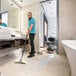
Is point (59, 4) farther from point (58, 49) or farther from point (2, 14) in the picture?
point (2, 14)

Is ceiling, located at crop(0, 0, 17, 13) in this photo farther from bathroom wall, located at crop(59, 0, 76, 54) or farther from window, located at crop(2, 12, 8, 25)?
bathroom wall, located at crop(59, 0, 76, 54)

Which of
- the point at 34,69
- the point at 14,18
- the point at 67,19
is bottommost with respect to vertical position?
the point at 34,69

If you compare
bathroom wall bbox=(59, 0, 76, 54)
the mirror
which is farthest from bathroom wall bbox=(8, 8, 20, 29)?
bathroom wall bbox=(59, 0, 76, 54)

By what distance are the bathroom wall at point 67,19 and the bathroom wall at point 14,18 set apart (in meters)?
1.80

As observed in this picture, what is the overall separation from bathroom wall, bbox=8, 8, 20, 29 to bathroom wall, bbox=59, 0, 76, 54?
70.7 inches

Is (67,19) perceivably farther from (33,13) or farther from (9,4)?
(9,4)

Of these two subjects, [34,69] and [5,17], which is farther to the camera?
[5,17]

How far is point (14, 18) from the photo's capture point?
4004mm

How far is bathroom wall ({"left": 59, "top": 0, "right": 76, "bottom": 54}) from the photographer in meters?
3.52

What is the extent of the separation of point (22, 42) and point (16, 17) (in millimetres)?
1171

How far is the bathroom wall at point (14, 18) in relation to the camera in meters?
3.67

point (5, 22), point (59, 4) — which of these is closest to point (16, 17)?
point (5, 22)

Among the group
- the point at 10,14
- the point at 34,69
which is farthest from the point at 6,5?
the point at 34,69

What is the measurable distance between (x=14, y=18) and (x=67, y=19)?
2.06 m
